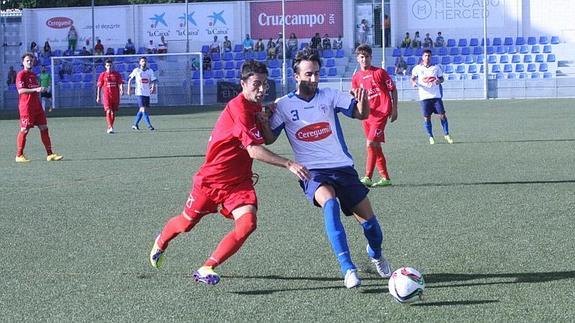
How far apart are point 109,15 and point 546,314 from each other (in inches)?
1947

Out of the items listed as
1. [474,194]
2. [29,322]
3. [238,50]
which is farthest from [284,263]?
[238,50]

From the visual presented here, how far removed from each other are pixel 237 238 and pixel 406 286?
124cm

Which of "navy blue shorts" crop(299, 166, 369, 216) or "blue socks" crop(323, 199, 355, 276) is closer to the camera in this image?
"blue socks" crop(323, 199, 355, 276)

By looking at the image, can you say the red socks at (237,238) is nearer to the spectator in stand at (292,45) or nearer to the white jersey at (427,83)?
the white jersey at (427,83)

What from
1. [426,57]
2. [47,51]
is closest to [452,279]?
[426,57]

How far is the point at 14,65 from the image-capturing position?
167 ft

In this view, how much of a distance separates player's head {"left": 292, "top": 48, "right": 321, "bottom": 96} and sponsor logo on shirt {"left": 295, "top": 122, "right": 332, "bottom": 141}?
222 millimetres

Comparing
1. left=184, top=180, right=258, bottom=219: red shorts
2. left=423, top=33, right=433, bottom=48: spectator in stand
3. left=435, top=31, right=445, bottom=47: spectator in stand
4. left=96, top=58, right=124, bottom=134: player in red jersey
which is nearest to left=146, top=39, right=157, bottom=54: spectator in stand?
left=423, top=33, right=433, bottom=48: spectator in stand

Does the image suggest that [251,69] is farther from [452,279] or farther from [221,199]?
[452,279]

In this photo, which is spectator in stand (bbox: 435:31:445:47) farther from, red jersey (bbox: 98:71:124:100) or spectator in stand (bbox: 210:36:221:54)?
red jersey (bbox: 98:71:124:100)

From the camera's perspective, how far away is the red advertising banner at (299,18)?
52344 mm

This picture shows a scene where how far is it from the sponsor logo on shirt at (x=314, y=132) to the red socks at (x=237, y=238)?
2.10ft

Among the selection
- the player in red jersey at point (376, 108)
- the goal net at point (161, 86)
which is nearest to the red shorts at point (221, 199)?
the player in red jersey at point (376, 108)

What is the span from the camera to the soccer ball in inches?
235
